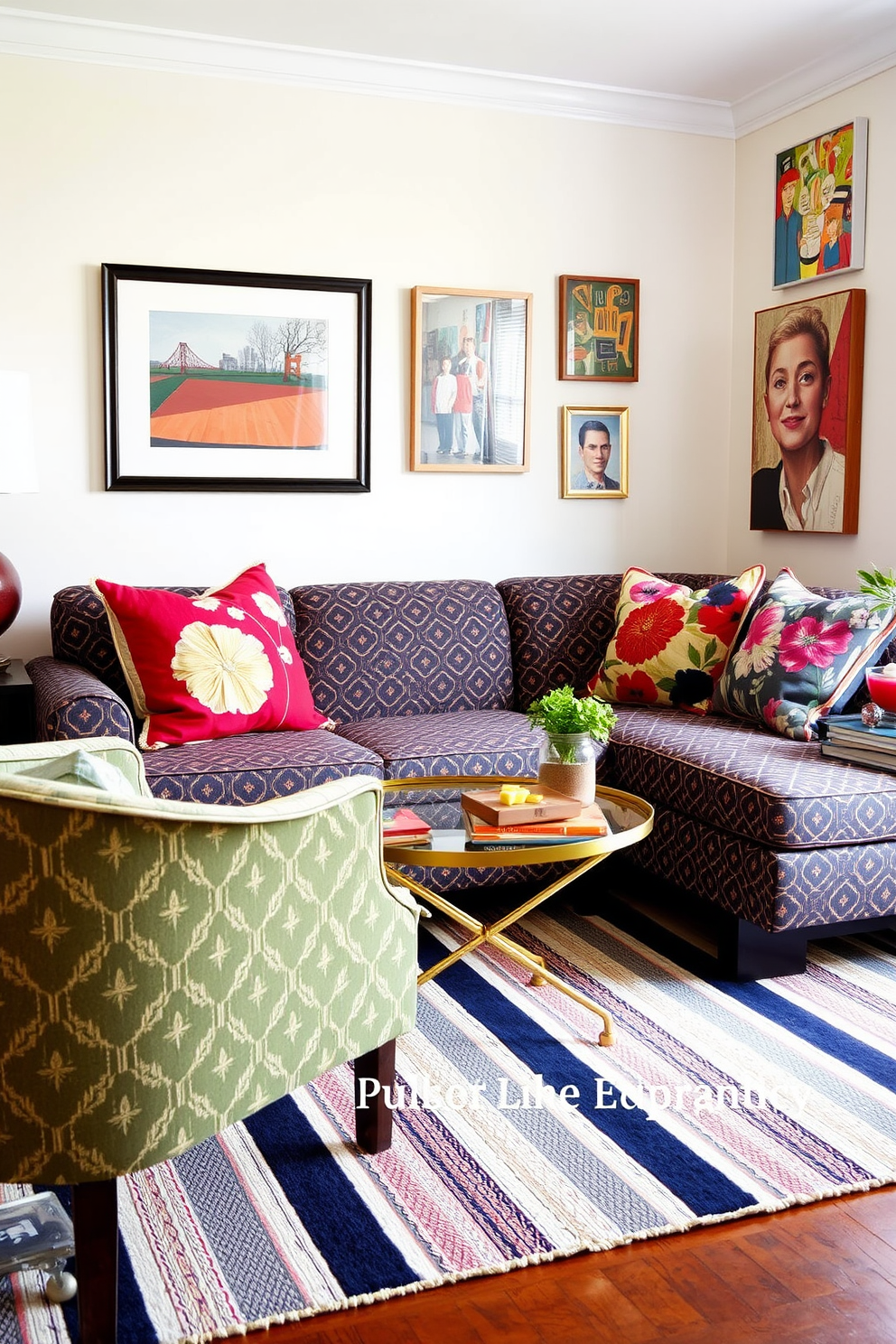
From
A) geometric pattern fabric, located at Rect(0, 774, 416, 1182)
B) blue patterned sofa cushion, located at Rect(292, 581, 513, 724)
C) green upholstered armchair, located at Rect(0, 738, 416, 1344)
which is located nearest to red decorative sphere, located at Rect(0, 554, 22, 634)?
blue patterned sofa cushion, located at Rect(292, 581, 513, 724)

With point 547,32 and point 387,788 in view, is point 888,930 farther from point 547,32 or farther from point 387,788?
point 547,32

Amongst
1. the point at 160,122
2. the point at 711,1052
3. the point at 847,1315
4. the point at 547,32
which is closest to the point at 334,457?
the point at 160,122

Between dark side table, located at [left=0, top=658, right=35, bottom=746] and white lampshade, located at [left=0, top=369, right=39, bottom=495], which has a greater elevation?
white lampshade, located at [left=0, top=369, right=39, bottom=495]

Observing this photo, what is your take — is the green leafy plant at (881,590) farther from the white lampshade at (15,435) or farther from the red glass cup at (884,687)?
the white lampshade at (15,435)

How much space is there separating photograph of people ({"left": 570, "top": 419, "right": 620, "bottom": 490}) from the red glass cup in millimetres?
1499

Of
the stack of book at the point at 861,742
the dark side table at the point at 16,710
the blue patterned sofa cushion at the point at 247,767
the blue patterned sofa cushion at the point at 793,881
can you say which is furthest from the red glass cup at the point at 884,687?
the dark side table at the point at 16,710

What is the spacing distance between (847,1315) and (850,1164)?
1.35ft

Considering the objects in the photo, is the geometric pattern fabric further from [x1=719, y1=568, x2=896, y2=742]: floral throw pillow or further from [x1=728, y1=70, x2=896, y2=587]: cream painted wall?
[x1=728, y1=70, x2=896, y2=587]: cream painted wall

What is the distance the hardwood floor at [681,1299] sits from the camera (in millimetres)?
1633

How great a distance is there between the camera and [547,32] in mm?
3717

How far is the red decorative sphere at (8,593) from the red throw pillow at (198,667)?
283mm

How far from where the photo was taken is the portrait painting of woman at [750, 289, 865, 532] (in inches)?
154

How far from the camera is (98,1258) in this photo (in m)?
1.55

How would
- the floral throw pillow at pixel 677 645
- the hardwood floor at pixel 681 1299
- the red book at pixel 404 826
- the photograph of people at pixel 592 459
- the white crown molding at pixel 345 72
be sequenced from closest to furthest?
the hardwood floor at pixel 681 1299 → the red book at pixel 404 826 → the white crown molding at pixel 345 72 → the floral throw pillow at pixel 677 645 → the photograph of people at pixel 592 459
